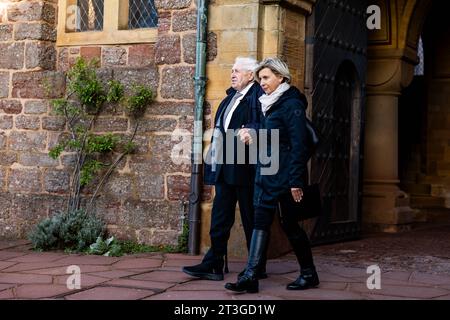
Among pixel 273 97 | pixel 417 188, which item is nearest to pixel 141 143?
pixel 273 97

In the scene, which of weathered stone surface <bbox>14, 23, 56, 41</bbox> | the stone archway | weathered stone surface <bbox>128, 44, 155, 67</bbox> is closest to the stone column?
the stone archway

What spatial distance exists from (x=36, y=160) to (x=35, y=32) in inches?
51.7

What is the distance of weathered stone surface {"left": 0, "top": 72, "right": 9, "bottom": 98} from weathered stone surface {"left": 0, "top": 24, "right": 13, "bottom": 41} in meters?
0.37

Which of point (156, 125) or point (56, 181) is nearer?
point (156, 125)

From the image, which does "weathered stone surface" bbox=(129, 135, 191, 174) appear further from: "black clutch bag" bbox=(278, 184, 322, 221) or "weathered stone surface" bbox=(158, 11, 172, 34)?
"black clutch bag" bbox=(278, 184, 322, 221)

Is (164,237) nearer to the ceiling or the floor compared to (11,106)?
nearer to the floor

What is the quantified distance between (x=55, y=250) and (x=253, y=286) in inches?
107

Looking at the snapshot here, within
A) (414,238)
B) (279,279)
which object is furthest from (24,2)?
(414,238)

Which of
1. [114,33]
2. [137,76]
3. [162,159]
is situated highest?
[114,33]

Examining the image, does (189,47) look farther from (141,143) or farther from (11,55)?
(11,55)

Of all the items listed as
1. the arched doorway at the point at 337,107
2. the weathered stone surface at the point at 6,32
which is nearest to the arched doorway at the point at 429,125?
the arched doorway at the point at 337,107

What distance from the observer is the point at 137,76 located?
7145mm

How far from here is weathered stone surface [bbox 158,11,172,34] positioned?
6.98 metres

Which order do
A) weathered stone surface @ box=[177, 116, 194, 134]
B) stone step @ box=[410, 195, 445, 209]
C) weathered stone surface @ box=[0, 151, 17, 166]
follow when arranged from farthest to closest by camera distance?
stone step @ box=[410, 195, 445, 209], weathered stone surface @ box=[0, 151, 17, 166], weathered stone surface @ box=[177, 116, 194, 134]
